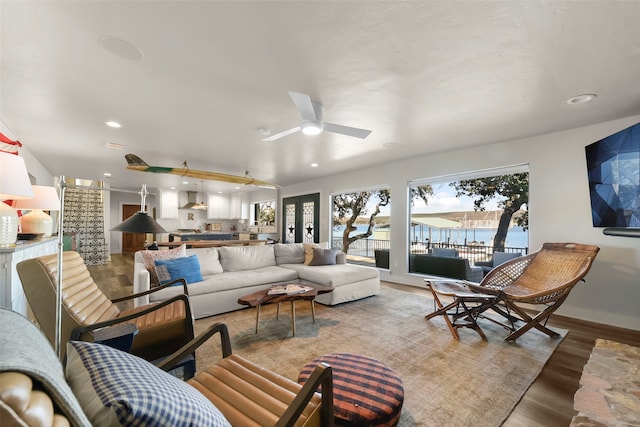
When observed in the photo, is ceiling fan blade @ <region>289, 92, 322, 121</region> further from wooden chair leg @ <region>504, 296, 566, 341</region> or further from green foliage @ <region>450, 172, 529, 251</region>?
green foliage @ <region>450, 172, 529, 251</region>

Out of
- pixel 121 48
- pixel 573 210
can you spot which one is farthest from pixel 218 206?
pixel 573 210

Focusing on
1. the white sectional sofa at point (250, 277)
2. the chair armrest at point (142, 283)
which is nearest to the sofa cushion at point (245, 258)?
the white sectional sofa at point (250, 277)

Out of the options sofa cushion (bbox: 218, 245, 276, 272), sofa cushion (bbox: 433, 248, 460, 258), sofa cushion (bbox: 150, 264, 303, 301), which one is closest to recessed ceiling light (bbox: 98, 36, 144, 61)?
sofa cushion (bbox: 150, 264, 303, 301)

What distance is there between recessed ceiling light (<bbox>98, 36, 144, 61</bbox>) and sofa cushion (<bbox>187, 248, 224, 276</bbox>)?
255 cm

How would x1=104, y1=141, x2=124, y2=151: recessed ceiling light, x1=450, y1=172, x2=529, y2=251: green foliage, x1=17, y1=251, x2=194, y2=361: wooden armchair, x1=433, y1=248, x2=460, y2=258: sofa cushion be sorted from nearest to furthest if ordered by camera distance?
x1=17, y1=251, x2=194, y2=361: wooden armchair → x1=104, y1=141, x2=124, y2=151: recessed ceiling light → x1=450, y1=172, x2=529, y2=251: green foliage → x1=433, y1=248, x2=460, y2=258: sofa cushion

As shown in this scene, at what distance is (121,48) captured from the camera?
1.94 m

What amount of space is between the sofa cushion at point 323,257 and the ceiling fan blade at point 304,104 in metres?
2.54

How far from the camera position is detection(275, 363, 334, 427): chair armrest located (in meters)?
0.95

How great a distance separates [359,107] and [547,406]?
2.87 meters

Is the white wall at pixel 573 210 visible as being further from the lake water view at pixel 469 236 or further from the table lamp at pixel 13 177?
the table lamp at pixel 13 177

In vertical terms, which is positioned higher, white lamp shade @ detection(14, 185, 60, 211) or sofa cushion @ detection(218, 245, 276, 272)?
white lamp shade @ detection(14, 185, 60, 211)

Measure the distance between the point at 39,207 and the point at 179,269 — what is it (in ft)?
4.63

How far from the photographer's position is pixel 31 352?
588mm

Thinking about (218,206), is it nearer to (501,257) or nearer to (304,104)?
(304,104)
